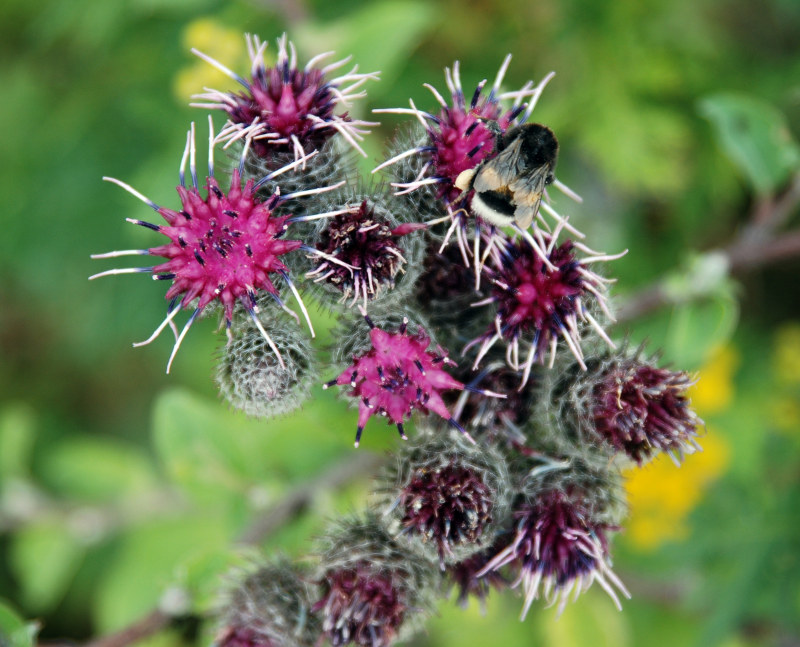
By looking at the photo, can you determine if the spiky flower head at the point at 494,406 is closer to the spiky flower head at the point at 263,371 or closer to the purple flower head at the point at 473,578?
the purple flower head at the point at 473,578

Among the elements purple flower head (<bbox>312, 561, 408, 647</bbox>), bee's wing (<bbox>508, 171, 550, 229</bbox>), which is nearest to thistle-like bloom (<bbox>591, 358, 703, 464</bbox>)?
bee's wing (<bbox>508, 171, 550, 229</bbox>)

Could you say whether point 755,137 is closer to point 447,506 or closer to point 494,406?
point 494,406

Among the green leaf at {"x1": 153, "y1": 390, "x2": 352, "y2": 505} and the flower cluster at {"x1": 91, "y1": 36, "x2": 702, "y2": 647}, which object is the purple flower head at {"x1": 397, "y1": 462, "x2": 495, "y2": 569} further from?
the green leaf at {"x1": 153, "y1": 390, "x2": 352, "y2": 505}

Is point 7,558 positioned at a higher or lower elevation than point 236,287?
lower

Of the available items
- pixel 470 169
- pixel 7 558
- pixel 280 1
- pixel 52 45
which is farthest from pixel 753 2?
pixel 7 558

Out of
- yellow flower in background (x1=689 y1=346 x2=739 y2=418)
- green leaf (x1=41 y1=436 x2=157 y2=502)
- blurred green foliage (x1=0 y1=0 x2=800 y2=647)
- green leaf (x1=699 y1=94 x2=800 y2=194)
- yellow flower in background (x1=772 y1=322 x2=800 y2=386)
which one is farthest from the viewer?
green leaf (x1=41 y1=436 x2=157 y2=502)

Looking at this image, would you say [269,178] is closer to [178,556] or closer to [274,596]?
[274,596]

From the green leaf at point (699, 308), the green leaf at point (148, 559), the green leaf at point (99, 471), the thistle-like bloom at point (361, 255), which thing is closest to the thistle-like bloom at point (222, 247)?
the thistle-like bloom at point (361, 255)
